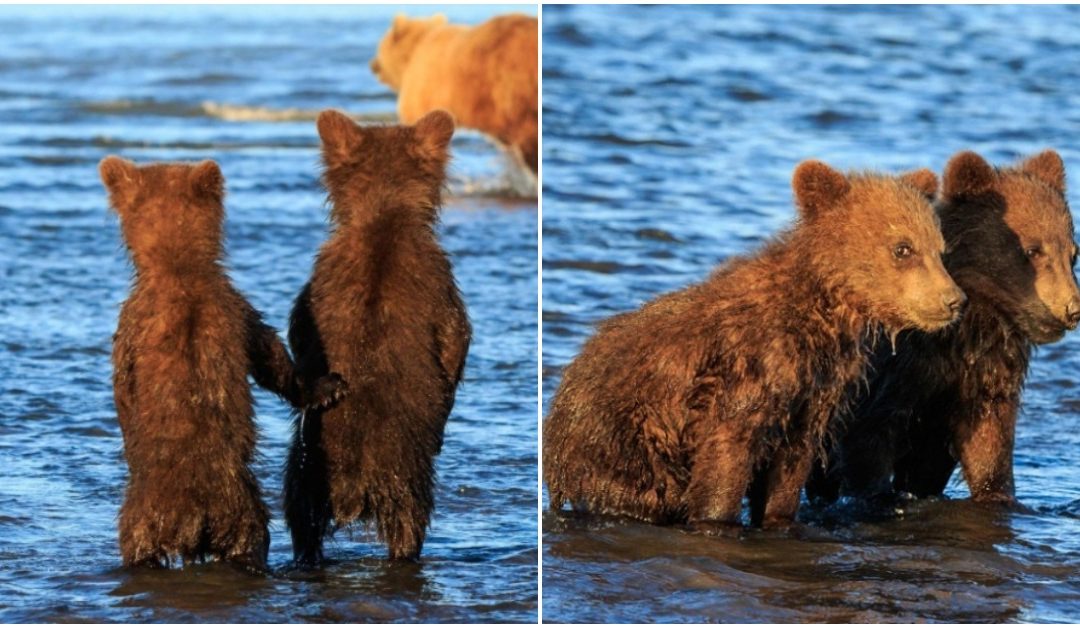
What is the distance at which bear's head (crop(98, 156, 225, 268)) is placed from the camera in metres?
7.64

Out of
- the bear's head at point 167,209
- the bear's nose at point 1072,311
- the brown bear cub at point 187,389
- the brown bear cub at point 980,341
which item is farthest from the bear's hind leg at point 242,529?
the bear's nose at point 1072,311

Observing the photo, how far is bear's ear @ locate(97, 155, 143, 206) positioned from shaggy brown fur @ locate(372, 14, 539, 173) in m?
9.59

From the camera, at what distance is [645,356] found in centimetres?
837

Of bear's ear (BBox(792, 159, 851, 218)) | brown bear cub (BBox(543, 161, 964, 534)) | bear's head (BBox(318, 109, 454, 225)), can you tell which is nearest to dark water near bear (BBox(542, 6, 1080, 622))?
brown bear cub (BBox(543, 161, 964, 534))

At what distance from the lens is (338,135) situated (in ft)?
27.2

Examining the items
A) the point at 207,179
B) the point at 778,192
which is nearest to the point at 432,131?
the point at 207,179

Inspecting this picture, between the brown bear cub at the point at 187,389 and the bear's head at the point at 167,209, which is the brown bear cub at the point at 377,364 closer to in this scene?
the brown bear cub at the point at 187,389

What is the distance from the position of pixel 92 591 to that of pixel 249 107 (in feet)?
48.5

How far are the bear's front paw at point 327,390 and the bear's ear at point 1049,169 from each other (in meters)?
3.57

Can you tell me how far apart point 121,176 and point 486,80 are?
33.0ft

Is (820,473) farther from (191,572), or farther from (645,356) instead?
(191,572)

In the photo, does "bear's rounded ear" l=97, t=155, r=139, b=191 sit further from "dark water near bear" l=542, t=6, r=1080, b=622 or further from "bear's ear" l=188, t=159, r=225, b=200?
"dark water near bear" l=542, t=6, r=1080, b=622

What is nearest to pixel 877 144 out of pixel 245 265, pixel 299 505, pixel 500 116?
pixel 500 116

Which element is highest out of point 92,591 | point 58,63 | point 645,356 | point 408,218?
point 58,63
